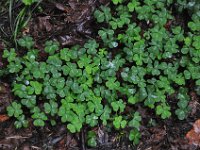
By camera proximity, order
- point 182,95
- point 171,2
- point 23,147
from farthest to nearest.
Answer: point 171,2 < point 182,95 < point 23,147

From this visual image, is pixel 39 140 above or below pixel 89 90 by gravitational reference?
below

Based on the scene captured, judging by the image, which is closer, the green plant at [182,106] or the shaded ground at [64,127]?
the shaded ground at [64,127]

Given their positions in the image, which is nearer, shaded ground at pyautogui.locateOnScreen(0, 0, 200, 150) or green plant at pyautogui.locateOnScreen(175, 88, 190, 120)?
shaded ground at pyautogui.locateOnScreen(0, 0, 200, 150)

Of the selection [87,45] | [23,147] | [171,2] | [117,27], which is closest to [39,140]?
[23,147]

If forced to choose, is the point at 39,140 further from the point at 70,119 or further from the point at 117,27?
the point at 117,27

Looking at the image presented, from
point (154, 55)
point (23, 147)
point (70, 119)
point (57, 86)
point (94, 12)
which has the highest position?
point (94, 12)

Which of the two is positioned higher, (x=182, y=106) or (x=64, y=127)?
(x=182, y=106)

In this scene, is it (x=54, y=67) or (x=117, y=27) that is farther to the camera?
(x=117, y=27)

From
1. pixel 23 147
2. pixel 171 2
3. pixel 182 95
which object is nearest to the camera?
pixel 23 147
